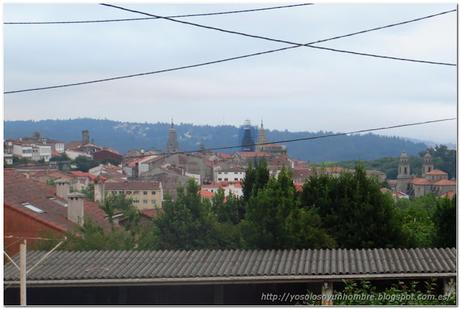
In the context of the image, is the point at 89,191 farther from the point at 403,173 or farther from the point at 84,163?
the point at 403,173

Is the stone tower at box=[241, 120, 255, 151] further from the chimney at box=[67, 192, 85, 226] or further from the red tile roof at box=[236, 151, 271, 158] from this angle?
the chimney at box=[67, 192, 85, 226]

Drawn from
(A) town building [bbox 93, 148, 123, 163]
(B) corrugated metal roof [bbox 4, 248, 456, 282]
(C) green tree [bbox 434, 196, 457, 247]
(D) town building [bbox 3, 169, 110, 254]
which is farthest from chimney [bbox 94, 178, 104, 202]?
(B) corrugated metal roof [bbox 4, 248, 456, 282]

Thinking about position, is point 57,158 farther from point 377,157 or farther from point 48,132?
point 377,157

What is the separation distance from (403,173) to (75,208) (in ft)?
12.8

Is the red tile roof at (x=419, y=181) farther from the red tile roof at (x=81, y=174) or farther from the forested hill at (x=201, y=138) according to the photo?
the red tile roof at (x=81, y=174)

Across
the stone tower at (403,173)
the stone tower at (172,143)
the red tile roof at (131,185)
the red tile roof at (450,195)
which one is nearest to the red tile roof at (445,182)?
the red tile roof at (450,195)

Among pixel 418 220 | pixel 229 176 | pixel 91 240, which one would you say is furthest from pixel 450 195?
pixel 91 240

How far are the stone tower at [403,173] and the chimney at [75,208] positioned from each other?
362 cm

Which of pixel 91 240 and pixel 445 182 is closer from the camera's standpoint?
pixel 91 240

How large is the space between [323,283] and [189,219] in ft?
13.5

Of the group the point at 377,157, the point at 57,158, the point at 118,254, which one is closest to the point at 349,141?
the point at 377,157

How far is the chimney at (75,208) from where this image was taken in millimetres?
7599

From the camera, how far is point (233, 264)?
3.93 meters

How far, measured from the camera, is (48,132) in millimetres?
6613
